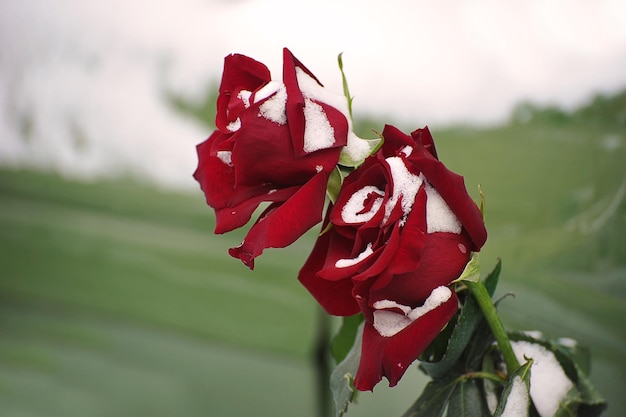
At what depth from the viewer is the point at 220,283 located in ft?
2.18

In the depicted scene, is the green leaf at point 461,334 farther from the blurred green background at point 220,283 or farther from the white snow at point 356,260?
the blurred green background at point 220,283

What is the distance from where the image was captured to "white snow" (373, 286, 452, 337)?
0.23m

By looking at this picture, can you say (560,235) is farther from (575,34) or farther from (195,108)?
(195,108)

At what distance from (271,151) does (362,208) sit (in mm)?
36

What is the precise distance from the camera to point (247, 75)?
0.85 feet

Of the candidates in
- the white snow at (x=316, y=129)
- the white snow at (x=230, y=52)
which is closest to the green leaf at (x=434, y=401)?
the white snow at (x=316, y=129)

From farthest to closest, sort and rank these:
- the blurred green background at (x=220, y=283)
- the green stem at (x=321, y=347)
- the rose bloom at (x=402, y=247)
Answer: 1. the green stem at (x=321, y=347)
2. the blurred green background at (x=220, y=283)
3. the rose bloom at (x=402, y=247)

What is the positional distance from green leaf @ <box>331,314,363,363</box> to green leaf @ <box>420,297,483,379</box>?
0.05 metres

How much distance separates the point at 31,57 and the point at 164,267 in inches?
10.4

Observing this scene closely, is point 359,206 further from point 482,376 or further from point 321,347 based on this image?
point 321,347

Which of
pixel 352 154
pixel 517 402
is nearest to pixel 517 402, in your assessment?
pixel 517 402

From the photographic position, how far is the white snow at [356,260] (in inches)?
8.8

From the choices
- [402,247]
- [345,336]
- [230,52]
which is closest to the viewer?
[402,247]

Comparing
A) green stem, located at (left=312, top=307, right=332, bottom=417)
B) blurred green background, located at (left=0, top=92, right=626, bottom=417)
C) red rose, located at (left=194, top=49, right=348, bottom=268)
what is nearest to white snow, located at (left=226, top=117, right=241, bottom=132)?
red rose, located at (left=194, top=49, right=348, bottom=268)
